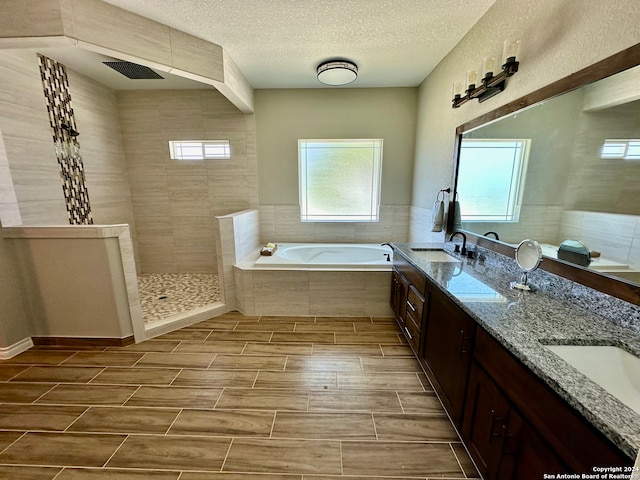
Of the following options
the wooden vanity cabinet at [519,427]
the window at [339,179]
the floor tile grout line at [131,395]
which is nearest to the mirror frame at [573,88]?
the wooden vanity cabinet at [519,427]

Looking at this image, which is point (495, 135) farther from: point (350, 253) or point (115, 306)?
point (115, 306)

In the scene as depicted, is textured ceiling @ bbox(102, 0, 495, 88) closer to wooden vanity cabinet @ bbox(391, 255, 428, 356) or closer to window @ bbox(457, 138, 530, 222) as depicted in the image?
window @ bbox(457, 138, 530, 222)

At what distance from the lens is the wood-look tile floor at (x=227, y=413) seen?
138 cm

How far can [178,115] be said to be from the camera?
3.64 m

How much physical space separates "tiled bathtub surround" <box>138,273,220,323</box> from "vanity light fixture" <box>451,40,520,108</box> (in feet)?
10.5

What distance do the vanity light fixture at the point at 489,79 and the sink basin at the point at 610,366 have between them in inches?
64.2

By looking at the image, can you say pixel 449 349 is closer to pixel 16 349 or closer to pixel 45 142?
pixel 16 349

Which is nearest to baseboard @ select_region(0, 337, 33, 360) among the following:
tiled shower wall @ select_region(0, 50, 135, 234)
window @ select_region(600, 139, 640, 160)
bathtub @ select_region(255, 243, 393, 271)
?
tiled shower wall @ select_region(0, 50, 135, 234)

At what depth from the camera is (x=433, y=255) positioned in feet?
7.75

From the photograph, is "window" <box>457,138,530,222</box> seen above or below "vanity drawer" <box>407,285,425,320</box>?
above

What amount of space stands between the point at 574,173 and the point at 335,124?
2.87 m

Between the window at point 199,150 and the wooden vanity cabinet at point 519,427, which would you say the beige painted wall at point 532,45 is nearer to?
the wooden vanity cabinet at point 519,427

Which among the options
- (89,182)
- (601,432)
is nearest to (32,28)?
(89,182)

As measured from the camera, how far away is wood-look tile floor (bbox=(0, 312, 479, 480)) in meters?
1.38
